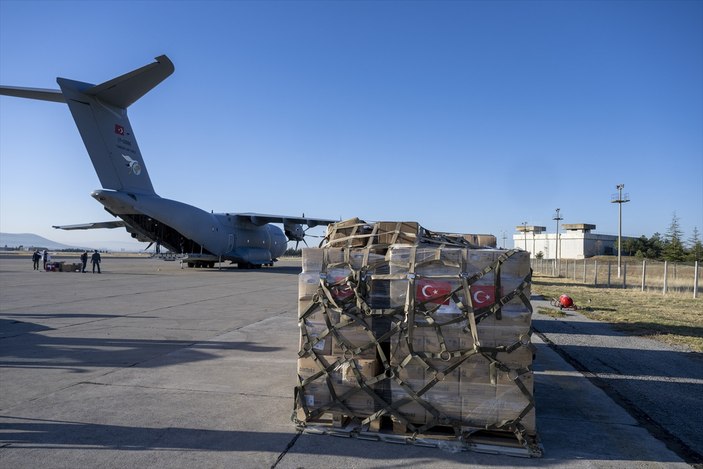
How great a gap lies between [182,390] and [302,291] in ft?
7.44

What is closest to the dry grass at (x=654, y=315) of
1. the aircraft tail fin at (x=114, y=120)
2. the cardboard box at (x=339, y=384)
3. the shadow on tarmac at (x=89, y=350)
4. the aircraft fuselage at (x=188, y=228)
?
the cardboard box at (x=339, y=384)

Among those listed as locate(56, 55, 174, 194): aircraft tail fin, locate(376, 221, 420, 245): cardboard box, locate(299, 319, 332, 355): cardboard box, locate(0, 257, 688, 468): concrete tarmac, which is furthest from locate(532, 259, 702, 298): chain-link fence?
locate(56, 55, 174, 194): aircraft tail fin

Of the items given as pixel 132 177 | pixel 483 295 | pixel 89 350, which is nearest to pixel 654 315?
pixel 483 295

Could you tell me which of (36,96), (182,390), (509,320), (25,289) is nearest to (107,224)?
(36,96)

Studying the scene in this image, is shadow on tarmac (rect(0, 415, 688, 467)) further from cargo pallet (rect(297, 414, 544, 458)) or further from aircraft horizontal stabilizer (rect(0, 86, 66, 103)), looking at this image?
aircraft horizontal stabilizer (rect(0, 86, 66, 103))

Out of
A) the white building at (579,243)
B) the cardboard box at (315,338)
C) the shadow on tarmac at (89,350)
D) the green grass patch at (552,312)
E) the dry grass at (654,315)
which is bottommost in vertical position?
the shadow on tarmac at (89,350)

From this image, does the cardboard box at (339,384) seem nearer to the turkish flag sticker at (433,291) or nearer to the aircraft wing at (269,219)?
the turkish flag sticker at (433,291)

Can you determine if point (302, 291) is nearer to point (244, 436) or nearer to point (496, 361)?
point (244, 436)

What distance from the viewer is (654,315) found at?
1510 cm

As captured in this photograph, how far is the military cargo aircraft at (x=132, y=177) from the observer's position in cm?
2486

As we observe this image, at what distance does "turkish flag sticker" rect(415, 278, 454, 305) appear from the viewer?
15.4 ft

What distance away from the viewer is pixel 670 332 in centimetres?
1172

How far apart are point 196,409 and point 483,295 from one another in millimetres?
3283

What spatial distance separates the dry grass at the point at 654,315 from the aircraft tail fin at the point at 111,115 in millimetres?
20977
